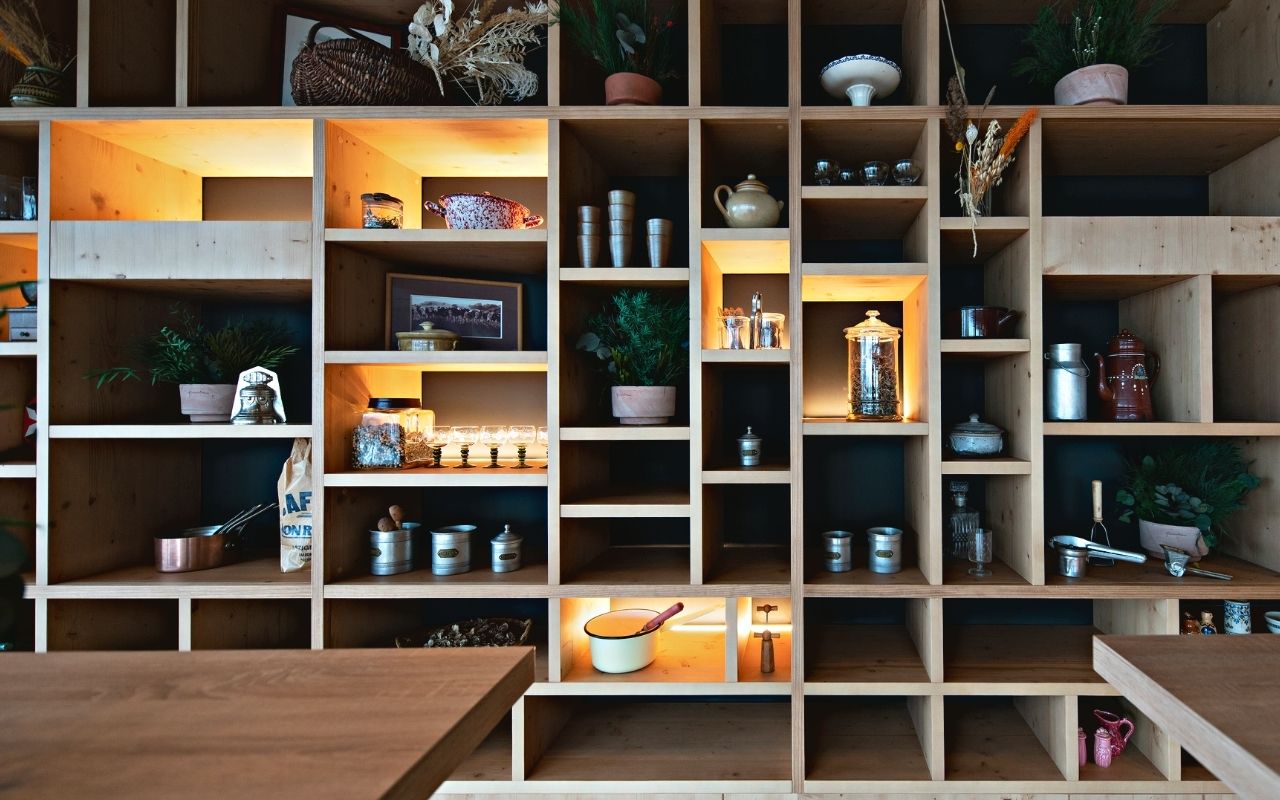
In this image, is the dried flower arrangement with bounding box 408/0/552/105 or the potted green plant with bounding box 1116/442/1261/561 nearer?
the dried flower arrangement with bounding box 408/0/552/105

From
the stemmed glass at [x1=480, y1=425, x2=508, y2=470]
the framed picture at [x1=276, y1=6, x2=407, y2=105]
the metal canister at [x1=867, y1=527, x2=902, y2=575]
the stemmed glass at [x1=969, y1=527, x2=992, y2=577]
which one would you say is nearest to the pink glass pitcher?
the stemmed glass at [x1=969, y1=527, x2=992, y2=577]

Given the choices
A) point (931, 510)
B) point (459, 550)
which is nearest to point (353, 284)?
point (459, 550)

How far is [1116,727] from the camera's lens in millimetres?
1831

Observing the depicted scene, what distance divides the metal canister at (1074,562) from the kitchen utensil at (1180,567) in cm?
22

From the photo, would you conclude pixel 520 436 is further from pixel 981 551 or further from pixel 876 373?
pixel 981 551

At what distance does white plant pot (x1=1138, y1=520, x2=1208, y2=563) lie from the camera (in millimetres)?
1865

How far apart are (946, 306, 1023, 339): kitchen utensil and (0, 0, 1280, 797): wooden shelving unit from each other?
0.04m

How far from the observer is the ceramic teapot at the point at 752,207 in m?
1.83

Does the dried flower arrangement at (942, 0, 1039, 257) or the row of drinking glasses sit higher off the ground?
the dried flower arrangement at (942, 0, 1039, 257)

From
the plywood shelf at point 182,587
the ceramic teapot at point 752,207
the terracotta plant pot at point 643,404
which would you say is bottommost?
the plywood shelf at point 182,587

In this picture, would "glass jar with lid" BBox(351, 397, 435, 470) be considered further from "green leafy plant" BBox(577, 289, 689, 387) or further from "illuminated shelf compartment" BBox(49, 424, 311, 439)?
"green leafy plant" BBox(577, 289, 689, 387)

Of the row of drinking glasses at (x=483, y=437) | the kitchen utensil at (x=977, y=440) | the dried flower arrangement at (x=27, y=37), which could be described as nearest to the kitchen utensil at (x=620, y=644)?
the row of drinking glasses at (x=483, y=437)

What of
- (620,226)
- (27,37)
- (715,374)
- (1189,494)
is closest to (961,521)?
(1189,494)

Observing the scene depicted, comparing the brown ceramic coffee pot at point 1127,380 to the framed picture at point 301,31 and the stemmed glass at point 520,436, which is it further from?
the framed picture at point 301,31
